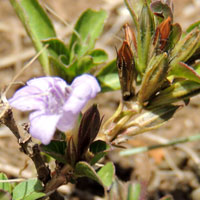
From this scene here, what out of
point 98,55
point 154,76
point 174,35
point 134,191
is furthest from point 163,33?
point 134,191

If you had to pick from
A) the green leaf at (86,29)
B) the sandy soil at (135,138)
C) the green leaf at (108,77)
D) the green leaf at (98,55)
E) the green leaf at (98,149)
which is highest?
the green leaf at (86,29)

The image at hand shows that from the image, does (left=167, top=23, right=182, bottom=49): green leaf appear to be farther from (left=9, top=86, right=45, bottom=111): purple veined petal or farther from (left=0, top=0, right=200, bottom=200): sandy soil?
(left=9, top=86, right=45, bottom=111): purple veined petal

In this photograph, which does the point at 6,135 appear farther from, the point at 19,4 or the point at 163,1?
the point at 163,1

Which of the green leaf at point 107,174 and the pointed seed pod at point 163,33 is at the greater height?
the pointed seed pod at point 163,33

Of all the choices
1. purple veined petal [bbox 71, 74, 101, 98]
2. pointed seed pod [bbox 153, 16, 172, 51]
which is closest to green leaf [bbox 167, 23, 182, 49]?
pointed seed pod [bbox 153, 16, 172, 51]

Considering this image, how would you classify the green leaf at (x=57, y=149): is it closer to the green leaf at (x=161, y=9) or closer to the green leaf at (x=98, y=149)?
the green leaf at (x=98, y=149)

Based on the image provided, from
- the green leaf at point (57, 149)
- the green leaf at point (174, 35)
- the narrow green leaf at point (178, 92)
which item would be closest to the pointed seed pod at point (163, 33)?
the green leaf at point (174, 35)

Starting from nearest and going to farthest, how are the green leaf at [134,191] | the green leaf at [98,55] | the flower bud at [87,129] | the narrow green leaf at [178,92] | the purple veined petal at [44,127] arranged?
the purple veined petal at [44,127]
the flower bud at [87,129]
the narrow green leaf at [178,92]
the green leaf at [134,191]
the green leaf at [98,55]

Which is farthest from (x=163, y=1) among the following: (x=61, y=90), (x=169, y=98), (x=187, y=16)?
(x=187, y=16)
